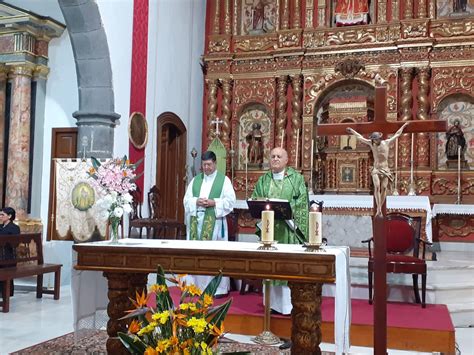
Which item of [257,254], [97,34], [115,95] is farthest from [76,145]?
[257,254]

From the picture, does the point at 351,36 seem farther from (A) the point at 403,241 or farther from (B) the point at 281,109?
(A) the point at 403,241

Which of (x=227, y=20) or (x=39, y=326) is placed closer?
(x=39, y=326)

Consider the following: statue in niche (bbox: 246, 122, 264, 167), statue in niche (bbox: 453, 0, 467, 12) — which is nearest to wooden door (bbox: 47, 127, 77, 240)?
statue in niche (bbox: 246, 122, 264, 167)

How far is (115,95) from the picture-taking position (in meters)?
8.94

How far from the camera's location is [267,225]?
420cm

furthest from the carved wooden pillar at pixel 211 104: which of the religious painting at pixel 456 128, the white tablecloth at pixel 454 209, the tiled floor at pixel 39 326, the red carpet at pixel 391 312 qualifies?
the red carpet at pixel 391 312

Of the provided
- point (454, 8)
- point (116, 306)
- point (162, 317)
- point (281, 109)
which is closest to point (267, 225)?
point (116, 306)

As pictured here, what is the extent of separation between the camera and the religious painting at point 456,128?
1092 cm

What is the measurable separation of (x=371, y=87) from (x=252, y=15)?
10.5ft

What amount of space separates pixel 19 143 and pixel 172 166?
3.37 metres

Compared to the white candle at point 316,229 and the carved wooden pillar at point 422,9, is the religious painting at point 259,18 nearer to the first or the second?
the carved wooden pillar at point 422,9

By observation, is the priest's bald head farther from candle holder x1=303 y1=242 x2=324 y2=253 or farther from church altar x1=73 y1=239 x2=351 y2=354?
candle holder x1=303 y1=242 x2=324 y2=253

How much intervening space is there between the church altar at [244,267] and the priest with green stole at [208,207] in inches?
72.5

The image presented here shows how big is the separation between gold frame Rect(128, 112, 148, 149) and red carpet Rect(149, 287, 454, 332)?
137 inches
